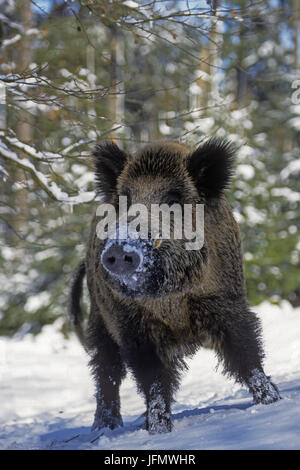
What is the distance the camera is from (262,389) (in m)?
3.74

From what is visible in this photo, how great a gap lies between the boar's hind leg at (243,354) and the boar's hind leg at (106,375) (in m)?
1.07

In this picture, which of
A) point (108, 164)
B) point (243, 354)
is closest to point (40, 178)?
point (108, 164)

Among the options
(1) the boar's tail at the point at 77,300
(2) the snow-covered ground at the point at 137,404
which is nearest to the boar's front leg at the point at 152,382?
(2) the snow-covered ground at the point at 137,404

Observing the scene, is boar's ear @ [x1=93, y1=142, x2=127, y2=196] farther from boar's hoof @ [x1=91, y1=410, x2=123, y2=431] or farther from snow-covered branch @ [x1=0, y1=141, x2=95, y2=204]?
boar's hoof @ [x1=91, y1=410, x2=123, y2=431]

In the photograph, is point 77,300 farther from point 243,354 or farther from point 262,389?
point 262,389

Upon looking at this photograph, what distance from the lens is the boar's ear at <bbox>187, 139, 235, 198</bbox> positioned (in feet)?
12.7

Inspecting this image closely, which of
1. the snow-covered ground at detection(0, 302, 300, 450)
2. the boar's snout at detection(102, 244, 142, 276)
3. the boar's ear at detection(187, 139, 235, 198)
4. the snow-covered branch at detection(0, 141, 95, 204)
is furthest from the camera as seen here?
the snow-covered branch at detection(0, 141, 95, 204)

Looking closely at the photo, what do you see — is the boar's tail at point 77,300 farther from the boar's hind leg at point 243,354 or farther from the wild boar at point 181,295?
the boar's hind leg at point 243,354

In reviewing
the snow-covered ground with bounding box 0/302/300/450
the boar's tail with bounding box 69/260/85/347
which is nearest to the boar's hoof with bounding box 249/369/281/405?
the snow-covered ground with bounding box 0/302/300/450

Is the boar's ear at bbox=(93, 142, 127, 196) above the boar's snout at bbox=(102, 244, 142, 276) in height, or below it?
above

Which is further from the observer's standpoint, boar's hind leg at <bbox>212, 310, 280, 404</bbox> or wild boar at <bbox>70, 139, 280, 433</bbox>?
boar's hind leg at <bbox>212, 310, 280, 404</bbox>

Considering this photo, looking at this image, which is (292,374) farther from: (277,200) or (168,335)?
(277,200)

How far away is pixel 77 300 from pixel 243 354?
2.34 meters

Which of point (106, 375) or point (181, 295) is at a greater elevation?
point (181, 295)
